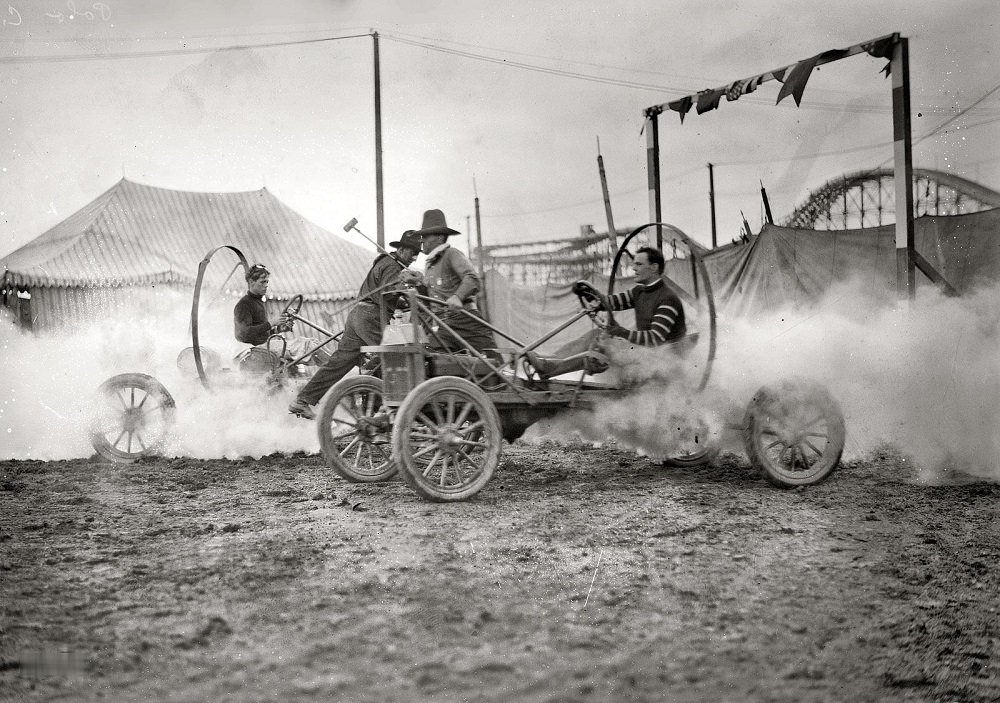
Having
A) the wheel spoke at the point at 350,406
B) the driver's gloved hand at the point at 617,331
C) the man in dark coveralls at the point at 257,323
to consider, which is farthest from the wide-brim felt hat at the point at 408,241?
the driver's gloved hand at the point at 617,331

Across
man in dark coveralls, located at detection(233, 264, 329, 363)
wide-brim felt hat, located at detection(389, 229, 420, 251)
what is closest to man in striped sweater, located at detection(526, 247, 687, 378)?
wide-brim felt hat, located at detection(389, 229, 420, 251)

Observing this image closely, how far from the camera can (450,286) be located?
5.47 meters

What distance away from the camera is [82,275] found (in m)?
12.9

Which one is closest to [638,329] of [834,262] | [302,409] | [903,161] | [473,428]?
[473,428]

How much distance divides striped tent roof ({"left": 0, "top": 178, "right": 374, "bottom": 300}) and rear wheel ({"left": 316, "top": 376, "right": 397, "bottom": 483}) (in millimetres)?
8938

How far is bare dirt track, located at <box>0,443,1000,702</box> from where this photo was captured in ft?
6.48

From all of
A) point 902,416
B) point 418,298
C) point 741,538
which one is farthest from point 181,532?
point 902,416

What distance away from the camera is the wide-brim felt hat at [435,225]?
18.5 feet

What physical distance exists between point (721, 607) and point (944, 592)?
2.78 ft

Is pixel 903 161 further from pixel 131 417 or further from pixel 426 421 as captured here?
pixel 131 417

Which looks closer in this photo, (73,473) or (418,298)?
(418,298)

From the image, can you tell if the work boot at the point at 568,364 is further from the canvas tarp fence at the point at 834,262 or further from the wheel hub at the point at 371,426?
the canvas tarp fence at the point at 834,262

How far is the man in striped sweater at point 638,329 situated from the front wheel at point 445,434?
0.72 metres

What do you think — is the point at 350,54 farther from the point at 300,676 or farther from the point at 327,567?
the point at 300,676
